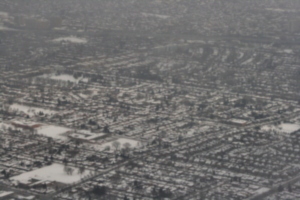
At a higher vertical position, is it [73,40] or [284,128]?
[284,128]

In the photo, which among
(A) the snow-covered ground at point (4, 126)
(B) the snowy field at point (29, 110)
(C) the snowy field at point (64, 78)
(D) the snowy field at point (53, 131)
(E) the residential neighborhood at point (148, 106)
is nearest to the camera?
(E) the residential neighborhood at point (148, 106)

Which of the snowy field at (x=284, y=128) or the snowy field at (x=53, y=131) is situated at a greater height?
Answer: the snowy field at (x=284, y=128)

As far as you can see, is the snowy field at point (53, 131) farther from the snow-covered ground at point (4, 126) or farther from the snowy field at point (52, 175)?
the snowy field at point (52, 175)

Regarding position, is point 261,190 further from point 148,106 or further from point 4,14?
point 4,14

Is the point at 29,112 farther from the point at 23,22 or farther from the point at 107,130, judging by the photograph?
the point at 23,22

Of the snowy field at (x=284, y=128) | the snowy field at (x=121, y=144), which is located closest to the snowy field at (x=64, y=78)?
the snowy field at (x=121, y=144)

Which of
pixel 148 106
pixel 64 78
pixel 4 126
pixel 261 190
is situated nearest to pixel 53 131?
pixel 4 126

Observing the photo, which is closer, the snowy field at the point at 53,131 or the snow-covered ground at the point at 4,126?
the snowy field at the point at 53,131
